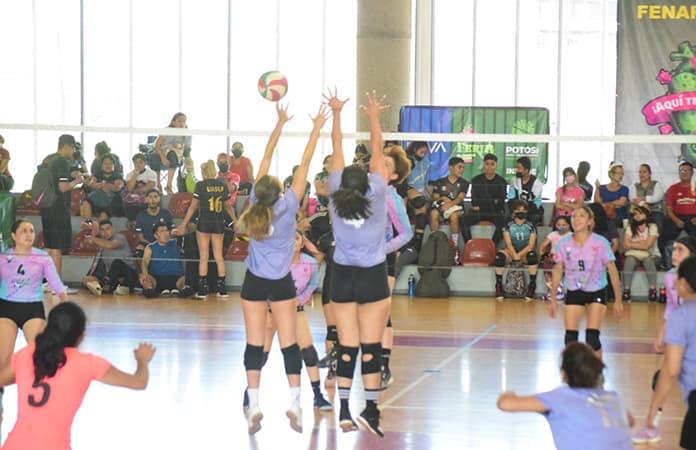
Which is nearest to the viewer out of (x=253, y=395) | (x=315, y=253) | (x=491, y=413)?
(x=253, y=395)

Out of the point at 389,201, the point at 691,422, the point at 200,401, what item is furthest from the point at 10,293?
the point at 691,422

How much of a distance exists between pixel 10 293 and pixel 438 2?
1555 cm

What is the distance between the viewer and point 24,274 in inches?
334

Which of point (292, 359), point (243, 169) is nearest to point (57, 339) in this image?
point (292, 359)

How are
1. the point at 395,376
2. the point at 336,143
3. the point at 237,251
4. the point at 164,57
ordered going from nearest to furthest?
the point at 336,143 < the point at 395,376 < the point at 237,251 < the point at 164,57

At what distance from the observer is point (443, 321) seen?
14.5 m

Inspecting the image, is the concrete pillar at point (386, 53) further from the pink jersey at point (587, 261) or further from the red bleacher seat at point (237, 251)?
the pink jersey at point (587, 261)

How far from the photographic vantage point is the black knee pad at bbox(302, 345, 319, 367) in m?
9.03

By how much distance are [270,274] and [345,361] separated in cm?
76

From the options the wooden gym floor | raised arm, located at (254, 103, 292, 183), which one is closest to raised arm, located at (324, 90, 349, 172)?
raised arm, located at (254, 103, 292, 183)

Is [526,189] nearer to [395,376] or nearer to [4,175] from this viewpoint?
[395,376]

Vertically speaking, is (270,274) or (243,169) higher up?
(243,169)

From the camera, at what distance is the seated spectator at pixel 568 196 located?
15.5 metres

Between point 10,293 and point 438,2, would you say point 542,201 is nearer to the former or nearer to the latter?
point 438,2
